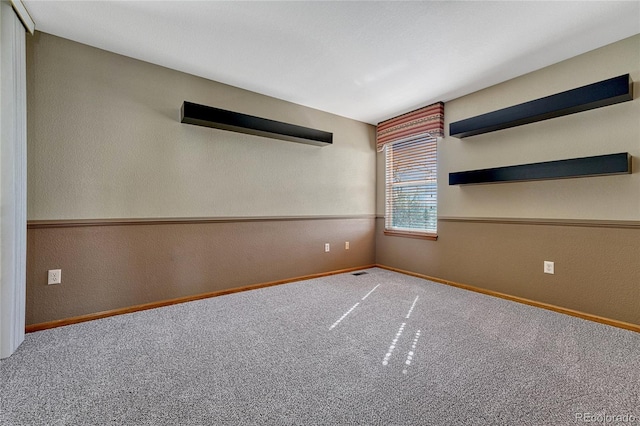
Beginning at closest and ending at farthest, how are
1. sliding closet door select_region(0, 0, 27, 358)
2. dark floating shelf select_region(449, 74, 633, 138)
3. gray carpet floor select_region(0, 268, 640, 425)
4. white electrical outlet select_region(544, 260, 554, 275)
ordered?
gray carpet floor select_region(0, 268, 640, 425), sliding closet door select_region(0, 0, 27, 358), dark floating shelf select_region(449, 74, 633, 138), white electrical outlet select_region(544, 260, 554, 275)

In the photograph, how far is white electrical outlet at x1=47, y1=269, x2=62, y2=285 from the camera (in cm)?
224

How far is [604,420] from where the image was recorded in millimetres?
1229

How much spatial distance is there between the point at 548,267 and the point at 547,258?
8 centimetres

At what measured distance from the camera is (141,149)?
8.55 feet

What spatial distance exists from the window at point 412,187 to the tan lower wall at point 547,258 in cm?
23

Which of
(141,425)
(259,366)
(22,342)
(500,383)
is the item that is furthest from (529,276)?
(22,342)

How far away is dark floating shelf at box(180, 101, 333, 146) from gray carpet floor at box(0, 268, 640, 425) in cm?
178

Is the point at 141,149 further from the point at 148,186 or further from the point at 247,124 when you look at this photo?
the point at 247,124

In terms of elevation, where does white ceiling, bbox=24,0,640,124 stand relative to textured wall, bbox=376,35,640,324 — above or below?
above

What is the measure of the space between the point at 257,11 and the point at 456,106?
2526mm

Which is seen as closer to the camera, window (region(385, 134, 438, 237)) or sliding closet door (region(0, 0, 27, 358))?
sliding closet door (region(0, 0, 27, 358))

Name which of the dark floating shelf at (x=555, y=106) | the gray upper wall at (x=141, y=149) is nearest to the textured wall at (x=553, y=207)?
the dark floating shelf at (x=555, y=106)

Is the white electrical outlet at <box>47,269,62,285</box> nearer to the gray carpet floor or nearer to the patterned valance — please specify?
the gray carpet floor

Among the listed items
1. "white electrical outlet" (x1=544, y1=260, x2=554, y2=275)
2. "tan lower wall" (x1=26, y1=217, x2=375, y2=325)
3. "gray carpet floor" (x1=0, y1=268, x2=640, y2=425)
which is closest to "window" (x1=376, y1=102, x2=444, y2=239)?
"tan lower wall" (x1=26, y1=217, x2=375, y2=325)
